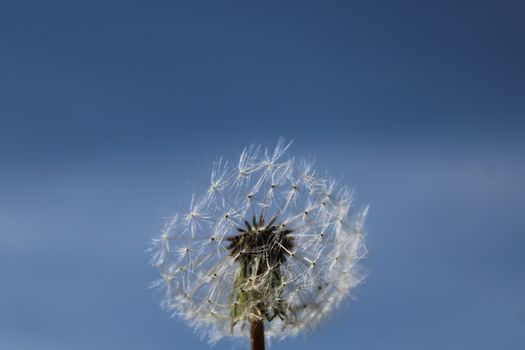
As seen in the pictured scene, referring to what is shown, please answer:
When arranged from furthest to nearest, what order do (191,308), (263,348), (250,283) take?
(191,308), (250,283), (263,348)

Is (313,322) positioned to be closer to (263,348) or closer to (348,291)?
(348,291)

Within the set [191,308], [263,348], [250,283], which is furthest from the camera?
[191,308]

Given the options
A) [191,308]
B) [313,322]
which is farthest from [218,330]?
[313,322]

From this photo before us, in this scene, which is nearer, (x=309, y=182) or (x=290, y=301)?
(x=290, y=301)

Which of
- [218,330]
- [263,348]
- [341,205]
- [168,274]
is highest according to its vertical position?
[341,205]

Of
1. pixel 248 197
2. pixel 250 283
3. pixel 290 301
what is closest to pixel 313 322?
pixel 290 301

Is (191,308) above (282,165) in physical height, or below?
below
